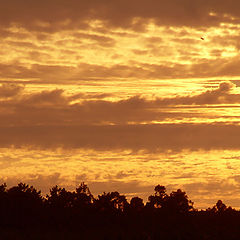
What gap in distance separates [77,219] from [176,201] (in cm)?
3634

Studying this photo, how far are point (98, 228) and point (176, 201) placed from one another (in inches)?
1534

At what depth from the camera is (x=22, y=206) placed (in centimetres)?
15800

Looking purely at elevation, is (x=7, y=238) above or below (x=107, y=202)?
below

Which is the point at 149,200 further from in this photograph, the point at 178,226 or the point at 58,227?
the point at 58,227

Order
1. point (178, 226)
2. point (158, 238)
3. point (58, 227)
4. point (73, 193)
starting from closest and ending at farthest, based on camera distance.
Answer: point (158, 238), point (58, 227), point (178, 226), point (73, 193)

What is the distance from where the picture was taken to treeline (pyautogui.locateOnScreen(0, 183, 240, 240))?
465 ft

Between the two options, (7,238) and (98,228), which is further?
(98,228)

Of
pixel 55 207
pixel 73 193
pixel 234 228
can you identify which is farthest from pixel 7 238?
pixel 234 228

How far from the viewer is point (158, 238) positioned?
129750mm

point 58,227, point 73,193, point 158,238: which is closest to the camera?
point 158,238

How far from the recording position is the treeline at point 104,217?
14175cm

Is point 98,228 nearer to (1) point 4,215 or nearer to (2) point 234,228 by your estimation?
(1) point 4,215

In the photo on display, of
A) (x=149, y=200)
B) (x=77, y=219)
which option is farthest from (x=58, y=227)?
(x=149, y=200)

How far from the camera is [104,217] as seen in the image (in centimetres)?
16600
